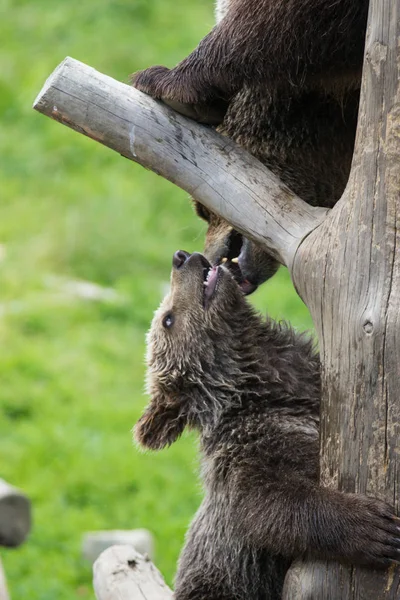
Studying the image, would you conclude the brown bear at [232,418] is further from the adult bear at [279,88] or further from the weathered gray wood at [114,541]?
the weathered gray wood at [114,541]

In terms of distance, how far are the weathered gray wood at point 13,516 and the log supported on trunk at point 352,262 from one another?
10.3ft

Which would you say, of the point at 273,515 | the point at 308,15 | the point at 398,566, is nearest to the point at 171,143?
the point at 308,15

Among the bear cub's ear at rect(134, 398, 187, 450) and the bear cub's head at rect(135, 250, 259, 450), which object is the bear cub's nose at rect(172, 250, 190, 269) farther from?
the bear cub's ear at rect(134, 398, 187, 450)

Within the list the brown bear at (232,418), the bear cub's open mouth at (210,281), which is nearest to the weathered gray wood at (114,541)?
the brown bear at (232,418)

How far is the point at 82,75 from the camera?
4.14m

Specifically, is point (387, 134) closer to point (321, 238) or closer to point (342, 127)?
point (321, 238)

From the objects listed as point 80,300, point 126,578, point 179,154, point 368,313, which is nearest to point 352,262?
point 368,313

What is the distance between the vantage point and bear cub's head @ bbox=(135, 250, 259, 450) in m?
4.79

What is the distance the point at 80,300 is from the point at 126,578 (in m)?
6.41

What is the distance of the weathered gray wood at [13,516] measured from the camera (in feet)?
21.9

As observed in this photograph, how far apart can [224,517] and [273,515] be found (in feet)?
1.70

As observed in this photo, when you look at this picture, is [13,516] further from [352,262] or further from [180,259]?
[352,262]

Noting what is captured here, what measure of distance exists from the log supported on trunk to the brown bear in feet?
1.11

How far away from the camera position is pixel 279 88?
14.5 ft
